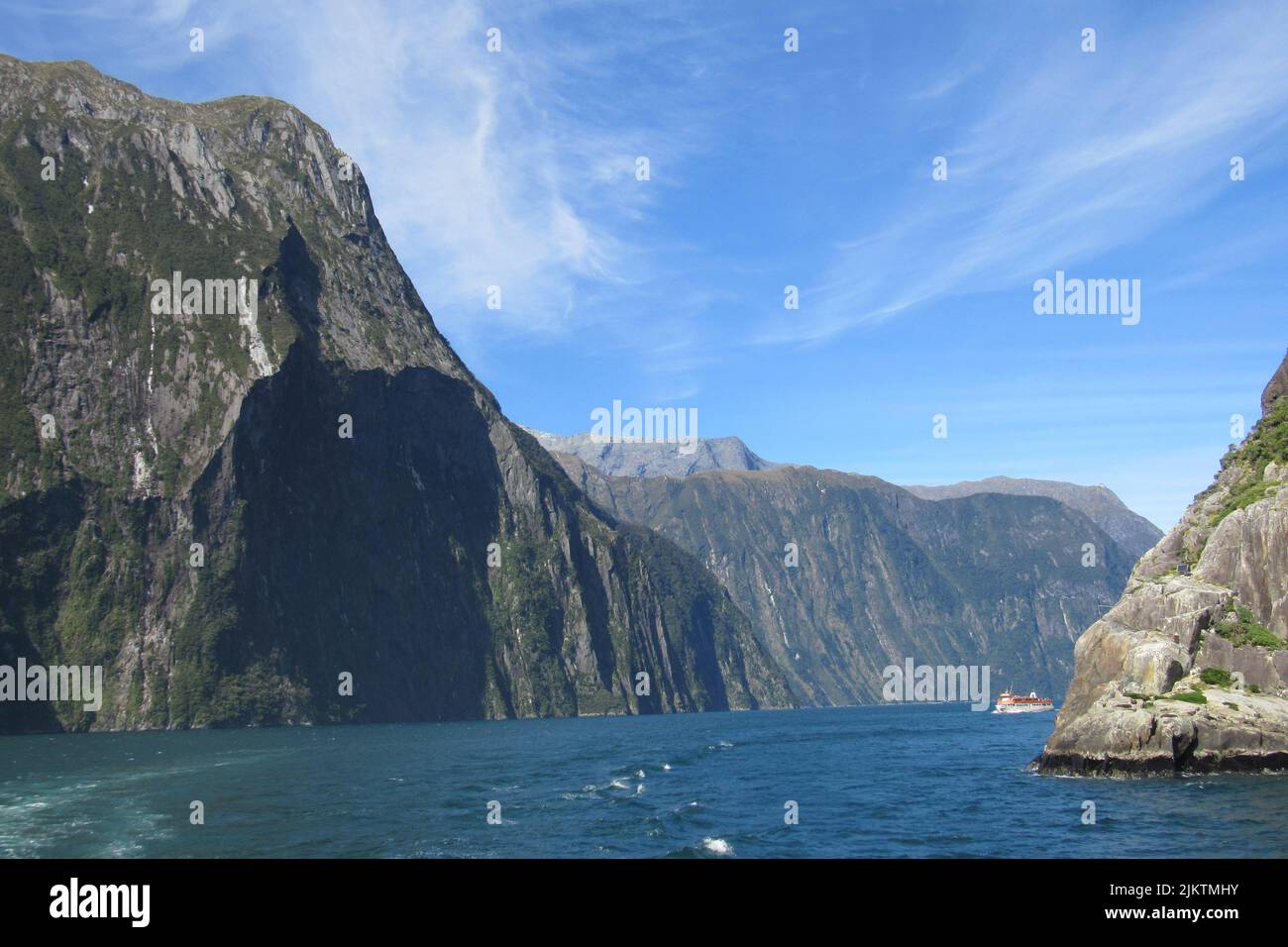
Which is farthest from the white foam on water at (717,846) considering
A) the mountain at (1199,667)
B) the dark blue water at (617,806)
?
the mountain at (1199,667)

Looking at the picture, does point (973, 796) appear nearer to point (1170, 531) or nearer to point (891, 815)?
point (891, 815)

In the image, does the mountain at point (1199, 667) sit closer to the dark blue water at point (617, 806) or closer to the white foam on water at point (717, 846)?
the dark blue water at point (617, 806)

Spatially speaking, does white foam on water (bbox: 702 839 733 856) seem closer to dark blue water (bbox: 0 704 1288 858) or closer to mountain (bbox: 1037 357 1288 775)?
dark blue water (bbox: 0 704 1288 858)

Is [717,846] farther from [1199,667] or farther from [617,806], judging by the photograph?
[1199,667]

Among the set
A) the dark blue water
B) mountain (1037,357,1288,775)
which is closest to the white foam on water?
the dark blue water
